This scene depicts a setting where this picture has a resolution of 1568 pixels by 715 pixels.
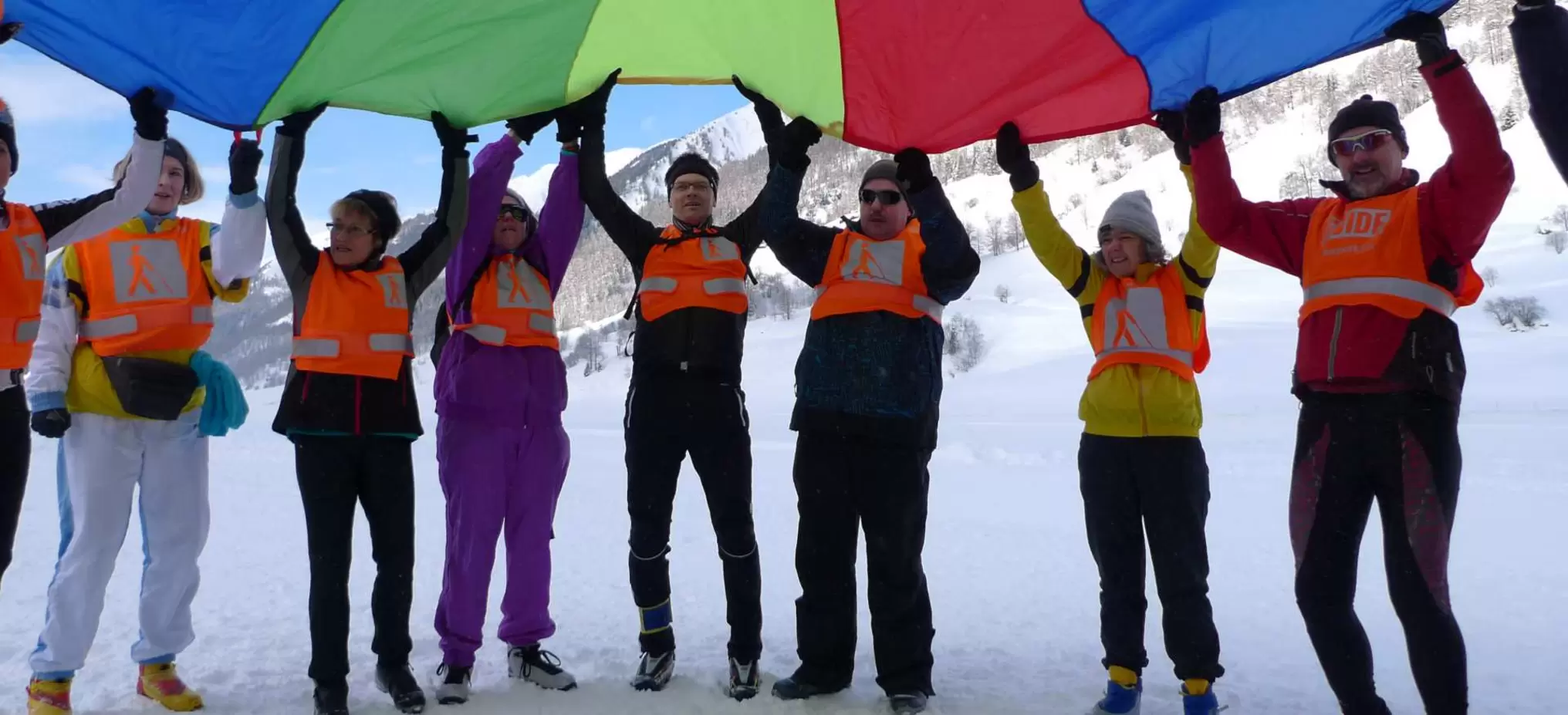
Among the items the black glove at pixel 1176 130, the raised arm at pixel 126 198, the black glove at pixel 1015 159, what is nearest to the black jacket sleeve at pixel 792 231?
the black glove at pixel 1015 159

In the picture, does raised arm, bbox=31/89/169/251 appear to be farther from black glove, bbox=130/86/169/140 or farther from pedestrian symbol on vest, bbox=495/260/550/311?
pedestrian symbol on vest, bbox=495/260/550/311

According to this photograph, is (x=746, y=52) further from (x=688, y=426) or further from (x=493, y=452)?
(x=493, y=452)

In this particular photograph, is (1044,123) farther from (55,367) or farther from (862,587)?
(55,367)

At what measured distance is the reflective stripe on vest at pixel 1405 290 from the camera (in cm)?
295

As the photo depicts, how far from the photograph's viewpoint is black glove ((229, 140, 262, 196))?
11.9ft

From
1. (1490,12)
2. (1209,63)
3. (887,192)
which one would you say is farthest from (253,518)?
(1490,12)

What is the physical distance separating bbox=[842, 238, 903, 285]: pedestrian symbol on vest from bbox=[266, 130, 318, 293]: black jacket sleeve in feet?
6.94

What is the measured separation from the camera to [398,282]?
12.4 feet

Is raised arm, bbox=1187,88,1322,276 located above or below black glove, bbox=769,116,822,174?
below

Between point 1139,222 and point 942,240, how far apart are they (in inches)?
31.3

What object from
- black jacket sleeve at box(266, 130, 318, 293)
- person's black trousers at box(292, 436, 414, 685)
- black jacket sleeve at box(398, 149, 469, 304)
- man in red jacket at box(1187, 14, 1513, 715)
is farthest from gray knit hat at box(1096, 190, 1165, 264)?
black jacket sleeve at box(266, 130, 318, 293)

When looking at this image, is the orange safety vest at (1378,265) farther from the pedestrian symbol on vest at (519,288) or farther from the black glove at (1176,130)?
the pedestrian symbol on vest at (519,288)

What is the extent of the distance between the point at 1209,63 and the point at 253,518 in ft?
30.3

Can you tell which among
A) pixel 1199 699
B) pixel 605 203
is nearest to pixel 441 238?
pixel 605 203
